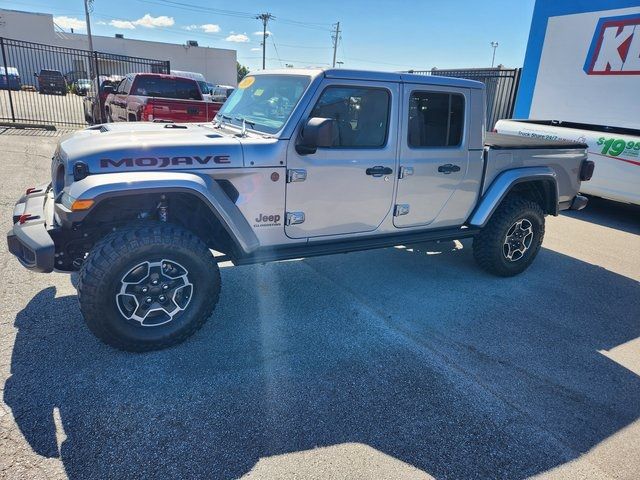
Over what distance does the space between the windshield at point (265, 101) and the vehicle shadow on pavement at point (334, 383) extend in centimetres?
157

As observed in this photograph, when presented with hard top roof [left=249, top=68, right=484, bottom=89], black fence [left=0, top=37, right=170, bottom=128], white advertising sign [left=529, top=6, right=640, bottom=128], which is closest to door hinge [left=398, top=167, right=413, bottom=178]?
hard top roof [left=249, top=68, right=484, bottom=89]

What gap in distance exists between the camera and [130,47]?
50656 millimetres

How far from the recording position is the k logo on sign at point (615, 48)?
32.9 ft

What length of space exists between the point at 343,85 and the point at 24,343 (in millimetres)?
3036

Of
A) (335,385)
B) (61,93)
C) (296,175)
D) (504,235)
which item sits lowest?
(335,385)

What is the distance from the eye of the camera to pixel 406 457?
96.0 inches

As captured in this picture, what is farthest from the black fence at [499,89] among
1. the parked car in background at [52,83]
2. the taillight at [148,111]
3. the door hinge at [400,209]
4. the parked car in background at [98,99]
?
the parked car in background at [52,83]

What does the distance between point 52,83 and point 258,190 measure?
28807 mm

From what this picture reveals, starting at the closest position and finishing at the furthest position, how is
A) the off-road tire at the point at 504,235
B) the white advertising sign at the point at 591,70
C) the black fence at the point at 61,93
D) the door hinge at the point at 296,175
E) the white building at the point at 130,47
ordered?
the door hinge at the point at 296,175 < the off-road tire at the point at 504,235 < the white advertising sign at the point at 591,70 < the black fence at the point at 61,93 < the white building at the point at 130,47

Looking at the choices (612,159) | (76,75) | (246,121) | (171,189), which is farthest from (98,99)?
(76,75)

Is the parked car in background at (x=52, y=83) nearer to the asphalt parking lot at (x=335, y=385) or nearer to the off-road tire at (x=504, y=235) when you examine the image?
the asphalt parking lot at (x=335, y=385)

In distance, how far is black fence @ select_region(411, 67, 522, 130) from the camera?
13836 millimetres

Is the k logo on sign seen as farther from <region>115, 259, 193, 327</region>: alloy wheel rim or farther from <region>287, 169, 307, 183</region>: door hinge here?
<region>115, 259, 193, 327</region>: alloy wheel rim

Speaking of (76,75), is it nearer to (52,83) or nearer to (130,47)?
(52,83)
